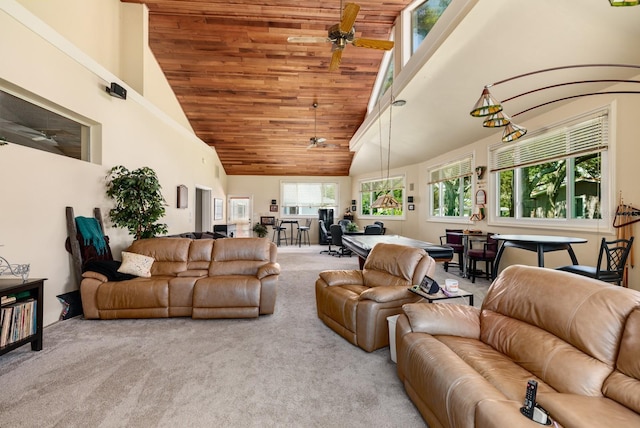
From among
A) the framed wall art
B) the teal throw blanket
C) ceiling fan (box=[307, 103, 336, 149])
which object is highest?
ceiling fan (box=[307, 103, 336, 149])

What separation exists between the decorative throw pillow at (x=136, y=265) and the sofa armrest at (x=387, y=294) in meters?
2.67

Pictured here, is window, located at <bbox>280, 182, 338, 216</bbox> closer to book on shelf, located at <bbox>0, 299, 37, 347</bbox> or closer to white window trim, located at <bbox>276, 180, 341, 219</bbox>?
white window trim, located at <bbox>276, 180, 341, 219</bbox>

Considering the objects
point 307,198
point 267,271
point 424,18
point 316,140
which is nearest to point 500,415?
point 267,271

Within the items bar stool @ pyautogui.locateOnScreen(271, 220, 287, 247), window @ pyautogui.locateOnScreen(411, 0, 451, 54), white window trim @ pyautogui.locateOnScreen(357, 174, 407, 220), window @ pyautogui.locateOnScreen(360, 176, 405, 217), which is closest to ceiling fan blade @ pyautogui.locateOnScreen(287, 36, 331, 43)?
window @ pyautogui.locateOnScreen(411, 0, 451, 54)

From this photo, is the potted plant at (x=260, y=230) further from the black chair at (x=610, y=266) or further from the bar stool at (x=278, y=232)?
the black chair at (x=610, y=266)

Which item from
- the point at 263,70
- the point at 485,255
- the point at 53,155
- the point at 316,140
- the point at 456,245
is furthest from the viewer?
the point at 316,140

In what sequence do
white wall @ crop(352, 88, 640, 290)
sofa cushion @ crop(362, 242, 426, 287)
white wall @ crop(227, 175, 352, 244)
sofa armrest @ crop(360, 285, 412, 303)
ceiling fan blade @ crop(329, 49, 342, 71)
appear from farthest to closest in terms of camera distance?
white wall @ crop(227, 175, 352, 244) → ceiling fan blade @ crop(329, 49, 342, 71) → white wall @ crop(352, 88, 640, 290) → sofa cushion @ crop(362, 242, 426, 287) → sofa armrest @ crop(360, 285, 412, 303)

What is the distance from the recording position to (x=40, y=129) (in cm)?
324

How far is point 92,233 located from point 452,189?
6859mm

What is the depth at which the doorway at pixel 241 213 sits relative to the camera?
32.8 feet

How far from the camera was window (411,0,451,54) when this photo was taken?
4014mm

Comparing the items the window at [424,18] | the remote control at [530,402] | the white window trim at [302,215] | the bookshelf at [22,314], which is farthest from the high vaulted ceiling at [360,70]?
the bookshelf at [22,314]

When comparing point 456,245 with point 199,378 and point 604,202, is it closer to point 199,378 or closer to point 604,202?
point 604,202

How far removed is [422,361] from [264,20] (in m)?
5.65
